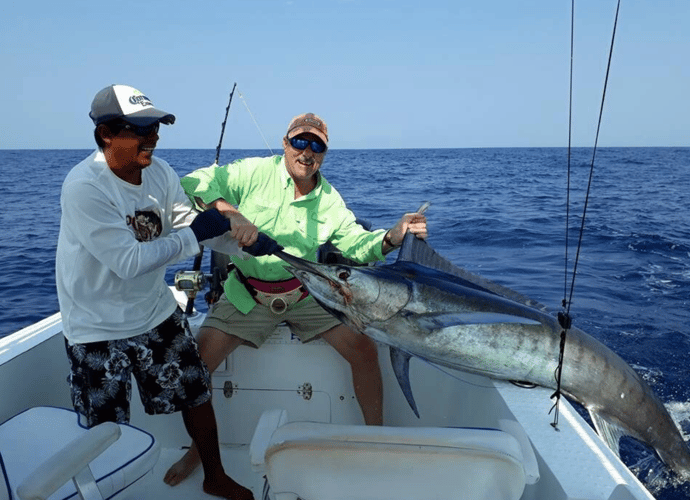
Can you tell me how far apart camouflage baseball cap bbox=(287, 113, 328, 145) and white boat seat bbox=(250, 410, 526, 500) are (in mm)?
1808

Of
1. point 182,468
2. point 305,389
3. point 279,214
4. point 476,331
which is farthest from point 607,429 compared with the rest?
point 182,468

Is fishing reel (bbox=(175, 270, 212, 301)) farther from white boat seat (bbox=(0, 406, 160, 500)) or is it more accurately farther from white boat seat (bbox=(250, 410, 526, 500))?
white boat seat (bbox=(250, 410, 526, 500))

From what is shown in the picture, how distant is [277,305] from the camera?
9.03ft

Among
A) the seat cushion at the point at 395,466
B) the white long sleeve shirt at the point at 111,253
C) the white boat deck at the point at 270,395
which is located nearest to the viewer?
the seat cushion at the point at 395,466

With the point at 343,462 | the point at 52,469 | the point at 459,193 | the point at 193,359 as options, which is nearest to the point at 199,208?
the point at 193,359

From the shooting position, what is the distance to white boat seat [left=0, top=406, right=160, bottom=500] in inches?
63.7

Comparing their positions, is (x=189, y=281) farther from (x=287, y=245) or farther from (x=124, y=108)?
(x=124, y=108)

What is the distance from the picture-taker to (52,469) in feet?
4.29

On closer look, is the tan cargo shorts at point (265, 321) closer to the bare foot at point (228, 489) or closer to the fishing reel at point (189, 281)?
the fishing reel at point (189, 281)

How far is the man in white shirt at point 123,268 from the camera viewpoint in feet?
6.54

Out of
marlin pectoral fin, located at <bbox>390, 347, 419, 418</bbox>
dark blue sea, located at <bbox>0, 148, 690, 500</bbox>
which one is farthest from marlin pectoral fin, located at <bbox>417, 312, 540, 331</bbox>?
dark blue sea, located at <bbox>0, 148, 690, 500</bbox>

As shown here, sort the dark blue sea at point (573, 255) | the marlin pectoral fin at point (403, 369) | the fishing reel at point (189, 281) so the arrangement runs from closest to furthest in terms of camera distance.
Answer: the marlin pectoral fin at point (403, 369) < the fishing reel at point (189, 281) < the dark blue sea at point (573, 255)

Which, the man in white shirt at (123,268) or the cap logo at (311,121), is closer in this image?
the man in white shirt at (123,268)

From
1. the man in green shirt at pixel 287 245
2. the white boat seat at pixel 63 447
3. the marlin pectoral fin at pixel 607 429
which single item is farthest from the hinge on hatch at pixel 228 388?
the marlin pectoral fin at pixel 607 429
